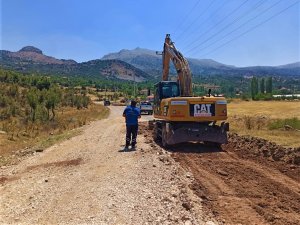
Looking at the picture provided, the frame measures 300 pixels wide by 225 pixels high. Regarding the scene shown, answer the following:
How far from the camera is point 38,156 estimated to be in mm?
16562

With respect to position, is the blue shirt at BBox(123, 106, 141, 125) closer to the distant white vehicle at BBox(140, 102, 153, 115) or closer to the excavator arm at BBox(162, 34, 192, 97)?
the excavator arm at BBox(162, 34, 192, 97)

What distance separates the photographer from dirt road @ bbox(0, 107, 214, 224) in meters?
7.67

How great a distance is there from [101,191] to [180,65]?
10.9 m

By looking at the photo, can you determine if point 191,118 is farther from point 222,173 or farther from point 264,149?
point 222,173

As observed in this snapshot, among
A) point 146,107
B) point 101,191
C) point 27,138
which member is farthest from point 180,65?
point 146,107

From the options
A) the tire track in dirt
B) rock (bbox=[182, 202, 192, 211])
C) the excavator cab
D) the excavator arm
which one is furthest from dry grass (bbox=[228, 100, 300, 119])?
rock (bbox=[182, 202, 192, 211])

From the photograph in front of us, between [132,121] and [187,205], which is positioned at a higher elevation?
[132,121]

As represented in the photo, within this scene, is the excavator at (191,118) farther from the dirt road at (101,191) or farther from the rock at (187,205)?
the rock at (187,205)

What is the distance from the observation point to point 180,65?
19.1m

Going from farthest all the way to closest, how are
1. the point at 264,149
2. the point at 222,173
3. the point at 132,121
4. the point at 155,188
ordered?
the point at 132,121, the point at 264,149, the point at 222,173, the point at 155,188

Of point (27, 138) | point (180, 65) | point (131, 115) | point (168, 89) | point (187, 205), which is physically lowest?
point (27, 138)

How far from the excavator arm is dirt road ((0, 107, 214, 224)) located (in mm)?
4375

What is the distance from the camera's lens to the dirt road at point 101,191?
7.67 metres

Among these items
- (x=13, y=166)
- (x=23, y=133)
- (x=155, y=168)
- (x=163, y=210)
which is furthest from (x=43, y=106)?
(x=163, y=210)
